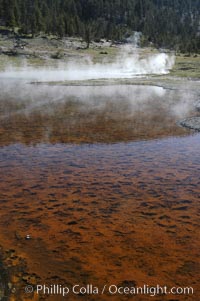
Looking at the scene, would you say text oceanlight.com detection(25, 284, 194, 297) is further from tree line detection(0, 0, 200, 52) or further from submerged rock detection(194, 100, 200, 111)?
tree line detection(0, 0, 200, 52)

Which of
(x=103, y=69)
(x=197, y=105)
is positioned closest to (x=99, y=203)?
(x=197, y=105)

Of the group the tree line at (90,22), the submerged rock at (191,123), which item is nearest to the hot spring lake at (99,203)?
the submerged rock at (191,123)

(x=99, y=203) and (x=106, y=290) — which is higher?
(x=99, y=203)

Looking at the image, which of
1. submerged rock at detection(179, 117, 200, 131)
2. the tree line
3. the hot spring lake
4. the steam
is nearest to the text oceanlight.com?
the hot spring lake

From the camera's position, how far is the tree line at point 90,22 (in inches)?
4473

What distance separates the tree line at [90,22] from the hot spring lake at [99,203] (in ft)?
302

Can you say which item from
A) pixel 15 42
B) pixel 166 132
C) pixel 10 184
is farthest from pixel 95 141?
pixel 15 42

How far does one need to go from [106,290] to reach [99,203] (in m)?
3.86

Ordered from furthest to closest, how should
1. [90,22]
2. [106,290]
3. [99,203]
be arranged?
[90,22], [99,203], [106,290]

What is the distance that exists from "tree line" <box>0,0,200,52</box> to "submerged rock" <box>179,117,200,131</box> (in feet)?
289

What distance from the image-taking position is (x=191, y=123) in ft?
69.6

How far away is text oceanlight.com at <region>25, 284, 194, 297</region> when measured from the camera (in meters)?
6.71

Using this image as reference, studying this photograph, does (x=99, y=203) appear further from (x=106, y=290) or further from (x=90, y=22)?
(x=90, y=22)

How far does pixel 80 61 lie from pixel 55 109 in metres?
60.9
